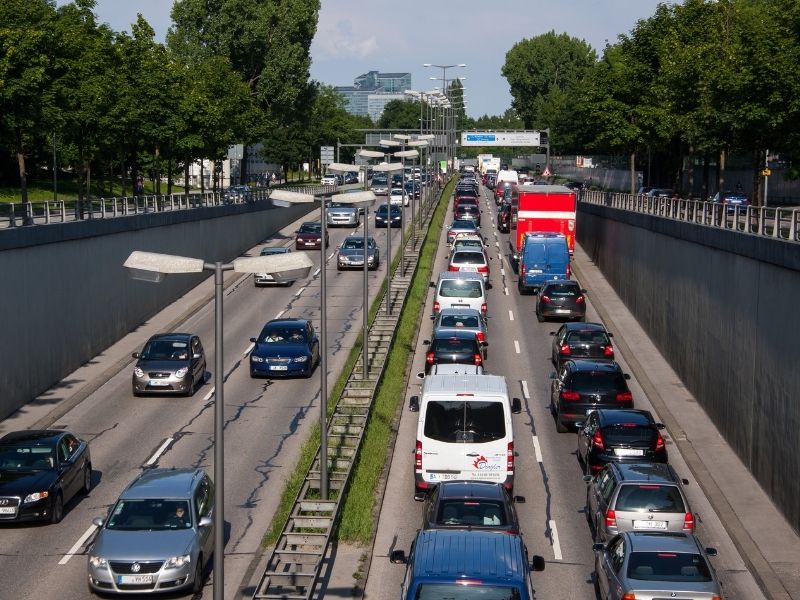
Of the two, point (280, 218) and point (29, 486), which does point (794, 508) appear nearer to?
point (29, 486)

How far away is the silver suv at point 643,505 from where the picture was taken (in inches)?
736

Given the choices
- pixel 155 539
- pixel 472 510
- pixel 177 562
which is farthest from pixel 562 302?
pixel 177 562

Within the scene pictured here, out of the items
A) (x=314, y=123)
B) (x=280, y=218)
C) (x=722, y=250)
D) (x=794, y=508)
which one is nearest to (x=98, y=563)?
(x=794, y=508)

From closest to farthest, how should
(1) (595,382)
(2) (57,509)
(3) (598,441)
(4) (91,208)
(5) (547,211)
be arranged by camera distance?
(2) (57,509), (3) (598,441), (1) (595,382), (4) (91,208), (5) (547,211)

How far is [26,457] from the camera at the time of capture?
2198cm

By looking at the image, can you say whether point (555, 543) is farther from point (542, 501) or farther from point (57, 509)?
point (57, 509)

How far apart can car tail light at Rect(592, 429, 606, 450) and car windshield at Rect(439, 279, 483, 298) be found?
17919 millimetres

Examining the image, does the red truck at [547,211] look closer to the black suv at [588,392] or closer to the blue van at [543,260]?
the blue van at [543,260]

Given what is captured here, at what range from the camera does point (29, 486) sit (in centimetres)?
2117

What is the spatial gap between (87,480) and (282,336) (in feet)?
40.6

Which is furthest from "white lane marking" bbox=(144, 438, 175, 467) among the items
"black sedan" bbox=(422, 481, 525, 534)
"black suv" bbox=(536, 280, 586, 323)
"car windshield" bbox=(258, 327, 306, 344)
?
"black suv" bbox=(536, 280, 586, 323)

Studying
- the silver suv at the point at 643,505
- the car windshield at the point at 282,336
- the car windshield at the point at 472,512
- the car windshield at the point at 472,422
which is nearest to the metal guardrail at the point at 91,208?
the car windshield at the point at 472,422

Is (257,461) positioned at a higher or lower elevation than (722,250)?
lower

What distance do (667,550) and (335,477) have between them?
358 inches
